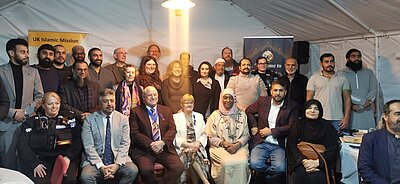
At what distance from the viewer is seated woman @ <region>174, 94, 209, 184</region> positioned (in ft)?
13.8

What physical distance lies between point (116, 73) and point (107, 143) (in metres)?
1.29

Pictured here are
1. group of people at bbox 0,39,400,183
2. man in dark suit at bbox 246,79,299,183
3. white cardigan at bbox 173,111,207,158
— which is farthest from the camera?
white cardigan at bbox 173,111,207,158

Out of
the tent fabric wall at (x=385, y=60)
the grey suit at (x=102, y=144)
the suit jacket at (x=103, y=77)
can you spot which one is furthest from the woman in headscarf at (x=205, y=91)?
the tent fabric wall at (x=385, y=60)

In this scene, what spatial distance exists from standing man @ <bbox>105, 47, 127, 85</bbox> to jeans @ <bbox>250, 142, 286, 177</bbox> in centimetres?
179

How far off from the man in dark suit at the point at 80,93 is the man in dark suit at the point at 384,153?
8.39ft

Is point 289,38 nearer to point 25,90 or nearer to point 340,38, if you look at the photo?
point 340,38

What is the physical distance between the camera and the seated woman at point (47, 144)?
3.57 m

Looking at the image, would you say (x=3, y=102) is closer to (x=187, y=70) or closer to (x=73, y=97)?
(x=73, y=97)

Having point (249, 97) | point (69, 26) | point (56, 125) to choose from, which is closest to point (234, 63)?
point (249, 97)

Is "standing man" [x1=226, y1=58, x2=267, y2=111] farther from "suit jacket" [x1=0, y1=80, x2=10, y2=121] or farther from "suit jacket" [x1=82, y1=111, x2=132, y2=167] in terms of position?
"suit jacket" [x1=0, y1=80, x2=10, y2=121]

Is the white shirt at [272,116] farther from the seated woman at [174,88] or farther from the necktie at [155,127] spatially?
the necktie at [155,127]

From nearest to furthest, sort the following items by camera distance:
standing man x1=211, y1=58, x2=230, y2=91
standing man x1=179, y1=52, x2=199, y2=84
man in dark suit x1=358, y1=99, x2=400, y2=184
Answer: man in dark suit x1=358, y1=99, x2=400, y2=184 < standing man x1=179, y1=52, x2=199, y2=84 < standing man x1=211, y1=58, x2=230, y2=91

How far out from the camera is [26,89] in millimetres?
4086

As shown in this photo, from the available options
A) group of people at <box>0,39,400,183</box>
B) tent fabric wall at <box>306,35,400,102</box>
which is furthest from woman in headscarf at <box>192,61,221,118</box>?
tent fabric wall at <box>306,35,400,102</box>
